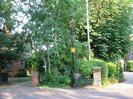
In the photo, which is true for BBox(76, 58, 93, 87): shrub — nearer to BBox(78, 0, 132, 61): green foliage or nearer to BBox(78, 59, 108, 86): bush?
BBox(78, 59, 108, 86): bush

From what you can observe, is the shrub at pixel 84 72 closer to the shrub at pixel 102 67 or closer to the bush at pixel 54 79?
the shrub at pixel 102 67

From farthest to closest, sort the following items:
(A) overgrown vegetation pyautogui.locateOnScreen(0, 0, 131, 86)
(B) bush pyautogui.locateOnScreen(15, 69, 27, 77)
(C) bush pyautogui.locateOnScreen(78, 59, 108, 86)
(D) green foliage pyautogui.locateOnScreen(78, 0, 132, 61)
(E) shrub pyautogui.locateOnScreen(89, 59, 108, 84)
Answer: (B) bush pyautogui.locateOnScreen(15, 69, 27, 77), (D) green foliage pyautogui.locateOnScreen(78, 0, 132, 61), (E) shrub pyautogui.locateOnScreen(89, 59, 108, 84), (C) bush pyautogui.locateOnScreen(78, 59, 108, 86), (A) overgrown vegetation pyautogui.locateOnScreen(0, 0, 131, 86)

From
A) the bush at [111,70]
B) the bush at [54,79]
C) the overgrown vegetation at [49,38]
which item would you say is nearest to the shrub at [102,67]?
the overgrown vegetation at [49,38]

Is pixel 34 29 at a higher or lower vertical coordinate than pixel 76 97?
higher

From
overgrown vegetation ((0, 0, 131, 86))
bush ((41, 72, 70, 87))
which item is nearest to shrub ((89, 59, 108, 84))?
overgrown vegetation ((0, 0, 131, 86))

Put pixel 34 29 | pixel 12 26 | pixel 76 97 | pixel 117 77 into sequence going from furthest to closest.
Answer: pixel 117 77
pixel 12 26
pixel 34 29
pixel 76 97

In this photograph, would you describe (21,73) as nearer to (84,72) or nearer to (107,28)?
(107,28)

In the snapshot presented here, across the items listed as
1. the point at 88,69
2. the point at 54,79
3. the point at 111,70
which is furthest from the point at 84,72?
the point at 111,70

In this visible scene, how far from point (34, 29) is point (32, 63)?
3.48 metres

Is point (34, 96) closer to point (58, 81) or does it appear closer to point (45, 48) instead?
point (58, 81)

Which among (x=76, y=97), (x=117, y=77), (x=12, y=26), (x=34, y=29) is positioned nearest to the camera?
(x=76, y=97)

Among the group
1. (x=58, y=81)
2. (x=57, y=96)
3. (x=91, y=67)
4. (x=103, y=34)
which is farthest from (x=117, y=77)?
(x=57, y=96)

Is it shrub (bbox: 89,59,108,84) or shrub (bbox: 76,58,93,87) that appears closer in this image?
shrub (bbox: 76,58,93,87)

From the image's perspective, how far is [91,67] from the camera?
25234mm
